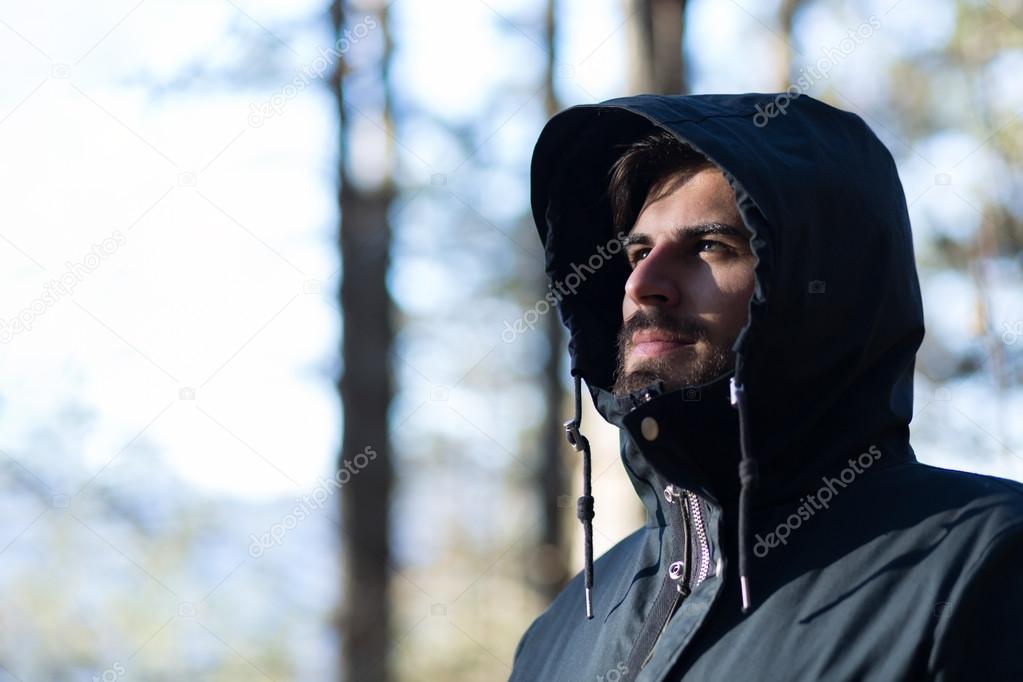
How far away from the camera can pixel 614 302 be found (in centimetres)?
310

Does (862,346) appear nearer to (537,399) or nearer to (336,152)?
(336,152)

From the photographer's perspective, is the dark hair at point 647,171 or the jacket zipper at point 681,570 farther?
the dark hair at point 647,171

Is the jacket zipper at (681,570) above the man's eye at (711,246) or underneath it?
underneath

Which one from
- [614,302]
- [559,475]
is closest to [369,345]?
[614,302]

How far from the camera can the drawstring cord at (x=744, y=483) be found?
2.14 meters

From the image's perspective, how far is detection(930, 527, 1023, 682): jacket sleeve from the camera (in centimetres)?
184
